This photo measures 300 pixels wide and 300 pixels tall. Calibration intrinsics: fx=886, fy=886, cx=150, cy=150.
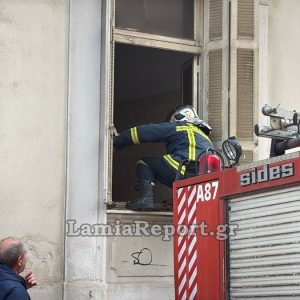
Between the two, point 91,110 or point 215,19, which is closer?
point 91,110

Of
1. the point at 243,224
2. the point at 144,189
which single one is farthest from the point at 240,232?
the point at 144,189

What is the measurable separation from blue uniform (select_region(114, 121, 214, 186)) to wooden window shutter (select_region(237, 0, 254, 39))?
1236 millimetres

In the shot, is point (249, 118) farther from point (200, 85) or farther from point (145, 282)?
point (145, 282)

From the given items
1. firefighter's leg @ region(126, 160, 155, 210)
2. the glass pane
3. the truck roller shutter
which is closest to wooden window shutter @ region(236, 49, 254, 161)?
the glass pane

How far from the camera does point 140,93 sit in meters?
10.7

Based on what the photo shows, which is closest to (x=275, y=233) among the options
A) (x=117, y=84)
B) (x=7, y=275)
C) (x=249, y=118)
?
(x=7, y=275)

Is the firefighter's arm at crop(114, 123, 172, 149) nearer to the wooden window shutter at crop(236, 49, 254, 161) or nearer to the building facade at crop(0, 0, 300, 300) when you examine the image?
the building facade at crop(0, 0, 300, 300)

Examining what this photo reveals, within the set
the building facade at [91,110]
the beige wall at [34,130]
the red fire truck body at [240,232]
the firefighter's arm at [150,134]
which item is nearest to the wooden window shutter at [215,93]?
the building facade at [91,110]

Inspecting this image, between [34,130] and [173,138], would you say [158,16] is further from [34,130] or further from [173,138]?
[34,130]

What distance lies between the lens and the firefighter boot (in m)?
8.34

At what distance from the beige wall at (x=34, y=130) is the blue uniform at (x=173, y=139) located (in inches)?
25.9

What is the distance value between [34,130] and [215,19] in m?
2.31

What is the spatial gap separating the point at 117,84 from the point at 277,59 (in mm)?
2045

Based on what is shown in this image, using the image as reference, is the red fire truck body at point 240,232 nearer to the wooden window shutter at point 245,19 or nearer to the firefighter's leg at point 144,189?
the firefighter's leg at point 144,189
